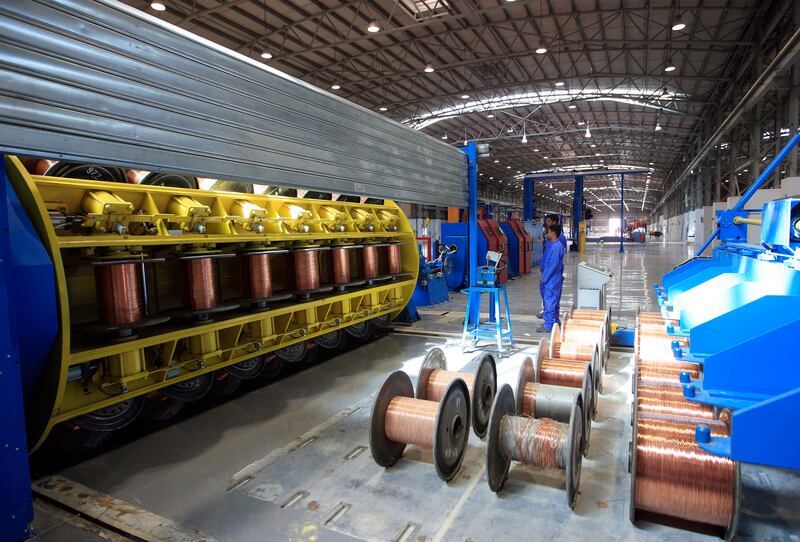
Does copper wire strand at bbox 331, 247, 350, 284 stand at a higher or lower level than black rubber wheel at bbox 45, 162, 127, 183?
lower

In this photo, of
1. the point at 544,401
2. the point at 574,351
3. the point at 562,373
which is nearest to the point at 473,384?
the point at 544,401

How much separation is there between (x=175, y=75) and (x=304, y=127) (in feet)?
3.83

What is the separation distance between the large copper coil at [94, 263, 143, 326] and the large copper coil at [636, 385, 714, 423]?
13.2 ft

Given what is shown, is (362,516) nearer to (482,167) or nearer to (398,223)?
(398,223)

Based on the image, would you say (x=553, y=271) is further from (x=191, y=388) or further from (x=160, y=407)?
(x=160, y=407)

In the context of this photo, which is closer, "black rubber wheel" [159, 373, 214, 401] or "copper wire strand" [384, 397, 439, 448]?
"copper wire strand" [384, 397, 439, 448]

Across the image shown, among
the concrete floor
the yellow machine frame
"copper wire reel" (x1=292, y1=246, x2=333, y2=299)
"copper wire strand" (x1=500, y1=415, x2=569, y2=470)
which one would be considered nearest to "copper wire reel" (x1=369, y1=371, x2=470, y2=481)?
the concrete floor

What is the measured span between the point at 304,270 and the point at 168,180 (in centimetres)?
181

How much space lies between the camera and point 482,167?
122ft

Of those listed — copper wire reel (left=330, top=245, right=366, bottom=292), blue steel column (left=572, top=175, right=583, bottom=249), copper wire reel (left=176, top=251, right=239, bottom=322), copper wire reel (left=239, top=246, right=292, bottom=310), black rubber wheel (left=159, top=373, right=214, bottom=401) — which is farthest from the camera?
blue steel column (left=572, top=175, right=583, bottom=249)

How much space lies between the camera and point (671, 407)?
3424mm

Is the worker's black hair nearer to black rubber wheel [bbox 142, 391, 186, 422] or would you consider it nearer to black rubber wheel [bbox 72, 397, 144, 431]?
black rubber wheel [bbox 142, 391, 186, 422]

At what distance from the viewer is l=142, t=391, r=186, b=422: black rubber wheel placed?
453cm

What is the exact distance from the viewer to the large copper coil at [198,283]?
14.5ft
